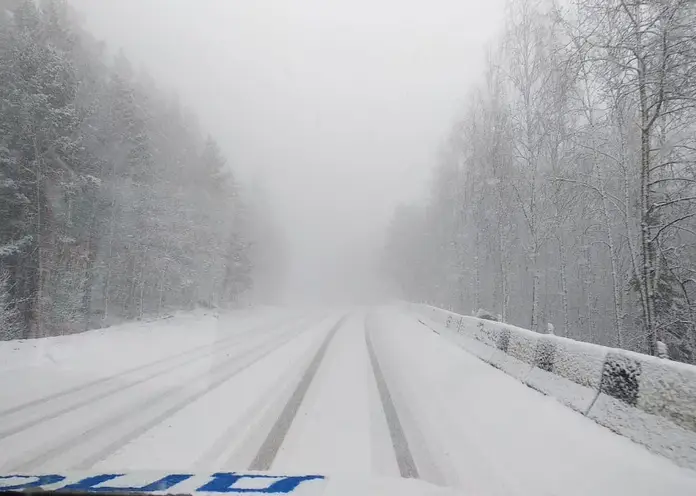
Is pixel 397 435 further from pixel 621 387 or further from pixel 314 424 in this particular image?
pixel 621 387

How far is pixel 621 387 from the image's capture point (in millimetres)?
4367

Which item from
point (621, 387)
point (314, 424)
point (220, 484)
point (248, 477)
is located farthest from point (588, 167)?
point (220, 484)

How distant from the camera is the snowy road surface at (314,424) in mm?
3785

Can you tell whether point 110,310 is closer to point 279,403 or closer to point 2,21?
point 2,21

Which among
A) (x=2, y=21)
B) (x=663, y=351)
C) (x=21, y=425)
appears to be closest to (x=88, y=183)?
(x=2, y=21)

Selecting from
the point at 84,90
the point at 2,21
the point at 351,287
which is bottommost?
the point at 351,287

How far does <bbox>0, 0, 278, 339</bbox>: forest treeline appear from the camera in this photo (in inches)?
681

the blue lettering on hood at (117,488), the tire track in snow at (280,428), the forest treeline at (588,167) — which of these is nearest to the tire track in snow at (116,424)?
the blue lettering on hood at (117,488)

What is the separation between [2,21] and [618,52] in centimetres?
2846

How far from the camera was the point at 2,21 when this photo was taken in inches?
806

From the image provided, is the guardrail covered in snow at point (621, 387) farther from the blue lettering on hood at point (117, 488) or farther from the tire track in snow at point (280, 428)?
the blue lettering on hood at point (117, 488)

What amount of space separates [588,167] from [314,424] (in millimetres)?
14681

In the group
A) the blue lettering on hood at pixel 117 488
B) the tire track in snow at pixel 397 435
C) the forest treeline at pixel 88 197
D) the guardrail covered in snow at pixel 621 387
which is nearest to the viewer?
the blue lettering on hood at pixel 117 488

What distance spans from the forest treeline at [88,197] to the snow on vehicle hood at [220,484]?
15782 mm
